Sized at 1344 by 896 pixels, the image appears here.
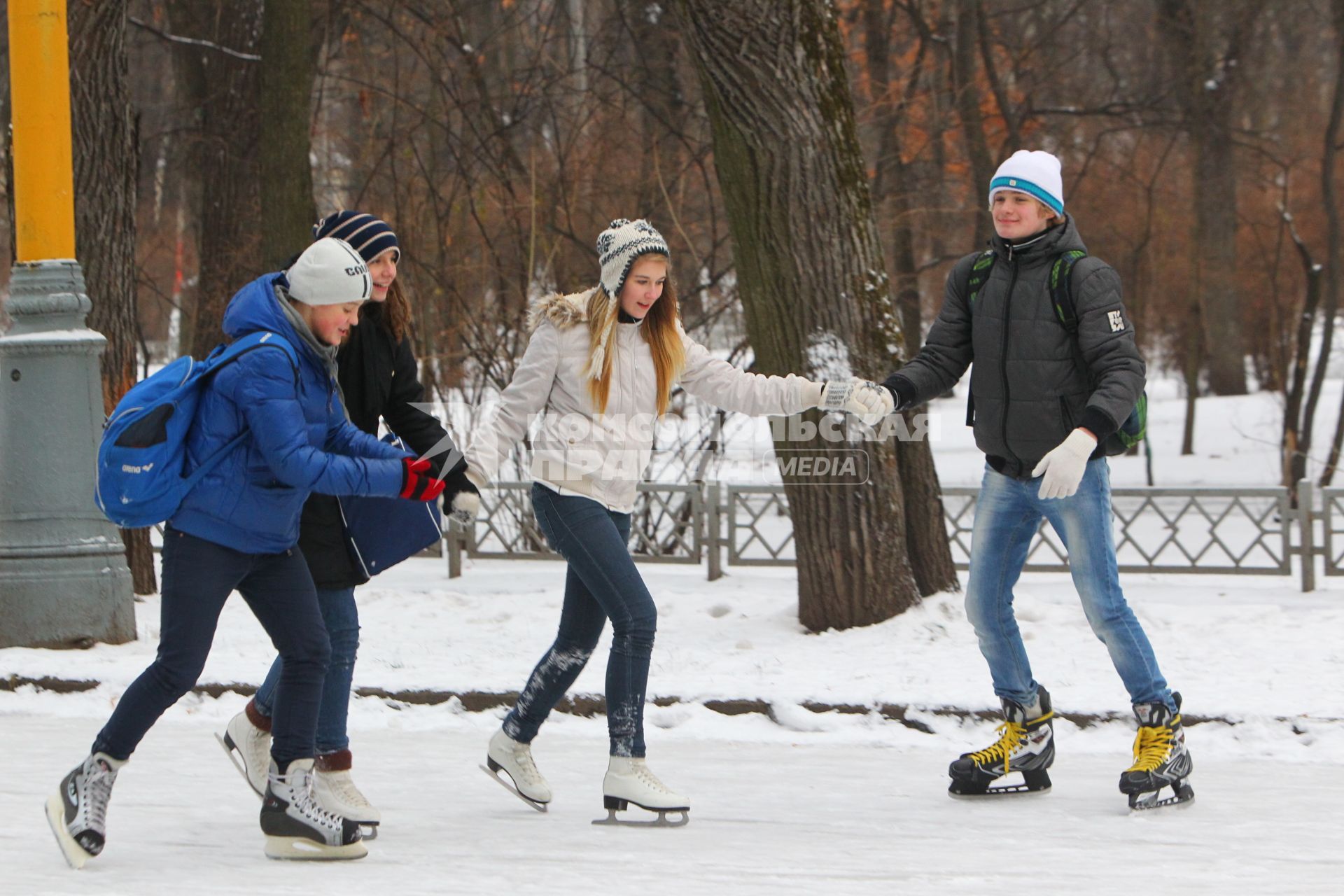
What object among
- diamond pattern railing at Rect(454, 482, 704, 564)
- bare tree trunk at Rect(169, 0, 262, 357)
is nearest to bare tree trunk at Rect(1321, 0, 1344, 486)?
diamond pattern railing at Rect(454, 482, 704, 564)

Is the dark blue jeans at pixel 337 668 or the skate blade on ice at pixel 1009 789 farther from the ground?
the dark blue jeans at pixel 337 668

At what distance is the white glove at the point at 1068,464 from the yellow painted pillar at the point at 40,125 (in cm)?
495

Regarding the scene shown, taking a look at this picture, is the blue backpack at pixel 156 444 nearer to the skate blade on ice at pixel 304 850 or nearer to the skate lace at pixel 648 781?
the skate blade on ice at pixel 304 850

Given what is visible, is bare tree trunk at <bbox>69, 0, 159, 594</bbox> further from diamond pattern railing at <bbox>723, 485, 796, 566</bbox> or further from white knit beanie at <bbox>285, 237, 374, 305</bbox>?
white knit beanie at <bbox>285, 237, 374, 305</bbox>

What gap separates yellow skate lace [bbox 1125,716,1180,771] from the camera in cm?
442

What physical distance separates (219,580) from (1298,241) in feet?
44.0

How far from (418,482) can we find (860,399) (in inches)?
58.3

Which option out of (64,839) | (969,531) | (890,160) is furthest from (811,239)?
(890,160)

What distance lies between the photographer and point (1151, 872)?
12.4 ft

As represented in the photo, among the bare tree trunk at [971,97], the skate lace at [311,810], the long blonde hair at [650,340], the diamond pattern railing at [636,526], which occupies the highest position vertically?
the bare tree trunk at [971,97]

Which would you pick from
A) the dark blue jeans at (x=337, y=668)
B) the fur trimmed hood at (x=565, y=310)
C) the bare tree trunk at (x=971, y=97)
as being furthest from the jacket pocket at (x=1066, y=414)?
the bare tree trunk at (x=971, y=97)

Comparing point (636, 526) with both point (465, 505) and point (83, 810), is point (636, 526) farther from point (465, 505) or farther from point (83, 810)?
point (83, 810)

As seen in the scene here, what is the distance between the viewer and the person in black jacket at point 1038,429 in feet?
14.0

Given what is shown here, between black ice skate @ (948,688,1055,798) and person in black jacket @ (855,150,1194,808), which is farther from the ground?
person in black jacket @ (855,150,1194,808)
